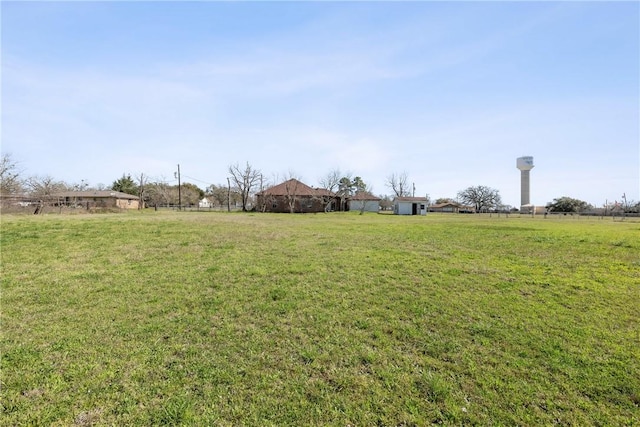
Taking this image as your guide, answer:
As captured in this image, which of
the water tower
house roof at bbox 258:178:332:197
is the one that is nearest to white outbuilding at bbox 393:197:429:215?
house roof at bbox 258:178:332:197

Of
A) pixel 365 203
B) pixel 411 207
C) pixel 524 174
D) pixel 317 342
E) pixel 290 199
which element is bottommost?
pixel 317 342

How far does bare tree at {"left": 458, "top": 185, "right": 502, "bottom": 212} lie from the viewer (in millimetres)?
79312

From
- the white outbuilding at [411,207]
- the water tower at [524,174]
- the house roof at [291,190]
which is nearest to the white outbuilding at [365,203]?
the white outbuilding at [411,207]

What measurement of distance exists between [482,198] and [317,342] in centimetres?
8779

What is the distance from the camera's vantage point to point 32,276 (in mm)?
7395

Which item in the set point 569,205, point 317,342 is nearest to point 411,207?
point 569,205

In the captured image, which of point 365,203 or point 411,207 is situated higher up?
point 365,203

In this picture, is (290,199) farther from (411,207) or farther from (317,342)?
(317,342)

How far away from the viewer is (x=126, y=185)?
6569 centimetres

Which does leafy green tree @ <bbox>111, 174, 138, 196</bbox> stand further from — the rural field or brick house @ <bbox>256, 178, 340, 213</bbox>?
the rural field

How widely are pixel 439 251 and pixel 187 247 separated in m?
8.86

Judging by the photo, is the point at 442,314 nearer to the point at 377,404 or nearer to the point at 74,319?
the point at 377,404

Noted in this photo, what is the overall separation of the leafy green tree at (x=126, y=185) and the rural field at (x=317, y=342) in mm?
65631

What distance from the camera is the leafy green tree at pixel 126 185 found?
6531cm
